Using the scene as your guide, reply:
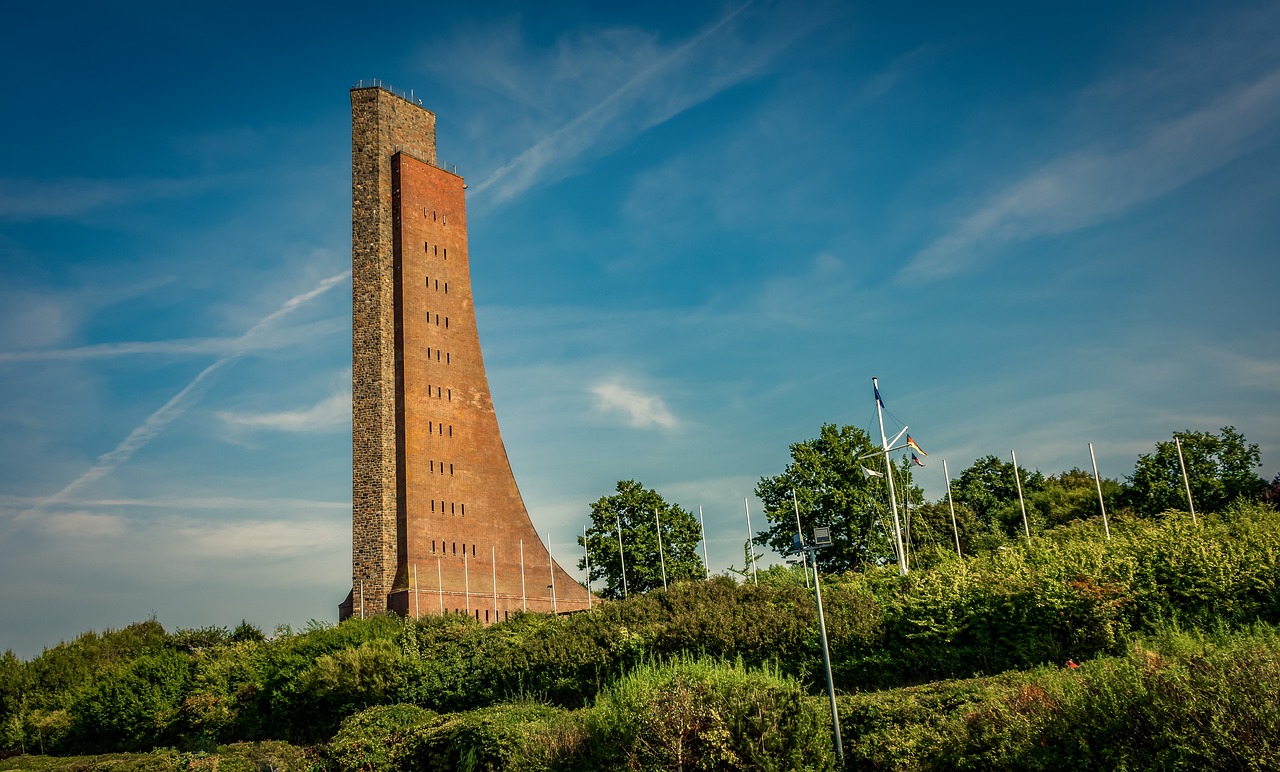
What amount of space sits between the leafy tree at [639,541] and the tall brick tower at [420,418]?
3.02 m

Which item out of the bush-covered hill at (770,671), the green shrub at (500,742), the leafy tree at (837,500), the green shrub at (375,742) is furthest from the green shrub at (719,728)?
the leafy tree at (837,500)

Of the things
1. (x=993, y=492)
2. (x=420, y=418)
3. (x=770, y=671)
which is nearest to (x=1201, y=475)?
(x=993, y=492)

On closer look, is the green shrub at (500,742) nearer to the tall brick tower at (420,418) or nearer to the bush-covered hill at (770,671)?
the bush-covered hill at (770,671)

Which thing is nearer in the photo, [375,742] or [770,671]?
[375,742]

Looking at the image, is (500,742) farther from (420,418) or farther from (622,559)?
(420,418)

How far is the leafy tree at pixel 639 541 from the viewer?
47.1 m

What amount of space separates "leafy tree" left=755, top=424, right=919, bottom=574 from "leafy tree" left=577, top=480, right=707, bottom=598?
680 centimetres

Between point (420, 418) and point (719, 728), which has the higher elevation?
point (420, 418)

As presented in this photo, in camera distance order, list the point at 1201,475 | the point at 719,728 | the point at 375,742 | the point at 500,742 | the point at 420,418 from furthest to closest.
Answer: the point at 420,418, the point at 1201,475, the point at 375,742, the point at 500,742, the point at 719,728

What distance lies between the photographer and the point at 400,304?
158 ft

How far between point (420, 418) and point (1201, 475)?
33.3 metres

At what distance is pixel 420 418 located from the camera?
46.8 meters

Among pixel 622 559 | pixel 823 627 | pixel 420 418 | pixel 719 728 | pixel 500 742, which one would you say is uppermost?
pixel 420 418

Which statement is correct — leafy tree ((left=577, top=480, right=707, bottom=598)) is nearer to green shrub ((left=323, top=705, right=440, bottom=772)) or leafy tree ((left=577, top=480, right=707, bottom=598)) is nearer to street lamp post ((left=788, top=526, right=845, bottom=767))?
green shrub ((left=323, top=705, right=440, bottom=772))
